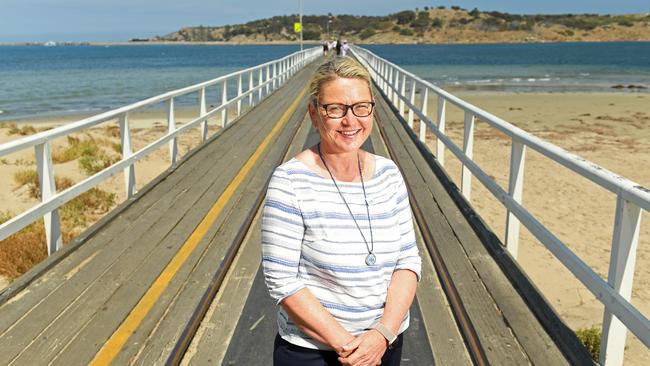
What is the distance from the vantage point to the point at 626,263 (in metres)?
3.48

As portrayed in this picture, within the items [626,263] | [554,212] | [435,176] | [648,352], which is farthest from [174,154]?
[626,263]

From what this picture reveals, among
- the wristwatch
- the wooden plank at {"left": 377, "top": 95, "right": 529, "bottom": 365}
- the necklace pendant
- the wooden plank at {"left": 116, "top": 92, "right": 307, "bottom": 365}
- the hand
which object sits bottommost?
the wooden plank at {"left": 116, "top": 92, "right": 307, "bottom": 365}

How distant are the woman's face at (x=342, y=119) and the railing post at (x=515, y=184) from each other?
3.31m

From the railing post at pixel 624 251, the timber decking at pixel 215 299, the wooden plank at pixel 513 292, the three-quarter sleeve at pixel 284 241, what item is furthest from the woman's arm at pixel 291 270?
the wooden plank at pixel 513 292

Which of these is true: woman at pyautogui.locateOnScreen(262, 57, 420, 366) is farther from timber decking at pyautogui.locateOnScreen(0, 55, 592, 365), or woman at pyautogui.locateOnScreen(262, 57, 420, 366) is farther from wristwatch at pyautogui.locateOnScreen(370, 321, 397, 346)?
timber decking at pyautogui.locateOnScreen(0, 55, 592, 365)

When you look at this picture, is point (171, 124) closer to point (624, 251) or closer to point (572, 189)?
point (572, 189)

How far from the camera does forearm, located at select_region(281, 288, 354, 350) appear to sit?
92.7 inches

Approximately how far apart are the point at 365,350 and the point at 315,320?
0.21m

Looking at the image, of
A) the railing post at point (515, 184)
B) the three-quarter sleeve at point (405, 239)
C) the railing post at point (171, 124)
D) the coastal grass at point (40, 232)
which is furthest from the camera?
the railing post at point (171, 124)

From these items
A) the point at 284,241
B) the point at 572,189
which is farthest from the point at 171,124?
the point at 284,241

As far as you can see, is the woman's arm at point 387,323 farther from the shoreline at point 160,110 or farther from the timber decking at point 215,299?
the shoreline at point 160,110

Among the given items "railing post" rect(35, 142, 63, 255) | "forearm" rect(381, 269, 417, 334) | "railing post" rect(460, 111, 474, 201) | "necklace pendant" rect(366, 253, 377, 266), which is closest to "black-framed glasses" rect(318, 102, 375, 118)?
"necklace pendant" rect(366, 253, 377, 266)

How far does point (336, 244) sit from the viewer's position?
2.39 meters

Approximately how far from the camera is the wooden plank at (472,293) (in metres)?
4.14
